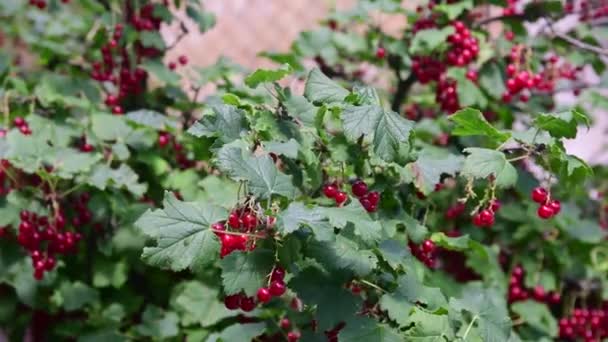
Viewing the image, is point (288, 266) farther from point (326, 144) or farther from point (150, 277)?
point (150, 277)

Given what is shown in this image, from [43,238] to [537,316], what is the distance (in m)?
1.35

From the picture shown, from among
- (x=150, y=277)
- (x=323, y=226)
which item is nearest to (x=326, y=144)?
(x=323, y=226)

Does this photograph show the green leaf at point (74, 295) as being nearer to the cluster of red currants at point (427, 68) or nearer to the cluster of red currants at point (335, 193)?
the cluster of red currants at point (335, 193)

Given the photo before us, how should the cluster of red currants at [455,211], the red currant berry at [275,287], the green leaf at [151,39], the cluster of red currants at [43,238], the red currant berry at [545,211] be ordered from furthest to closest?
the cluster of red currants at [455,211] → the green leaf at [151,39] → the cluster of red currants at [43,238] → the red currant berry at [545,211] → the red currant berry at [275,287]

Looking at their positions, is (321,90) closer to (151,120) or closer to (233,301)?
(233,301)

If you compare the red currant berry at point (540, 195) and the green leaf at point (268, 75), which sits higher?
the green leaf at point (268, 75)

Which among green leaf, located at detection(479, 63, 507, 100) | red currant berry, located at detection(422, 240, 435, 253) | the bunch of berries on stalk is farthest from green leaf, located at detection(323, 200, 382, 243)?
green leaf, located at detection(479, 63, 507, 100)

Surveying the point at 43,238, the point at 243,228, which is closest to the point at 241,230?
the point at 243,228

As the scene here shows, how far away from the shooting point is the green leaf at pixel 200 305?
1911mm

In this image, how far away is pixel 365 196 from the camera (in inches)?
57.4

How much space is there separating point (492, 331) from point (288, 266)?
442mm

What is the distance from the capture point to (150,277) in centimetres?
223

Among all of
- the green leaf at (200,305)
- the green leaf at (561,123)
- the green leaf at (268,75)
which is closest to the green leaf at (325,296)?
the green leaf at (268,75)

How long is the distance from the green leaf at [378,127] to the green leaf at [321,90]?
7cm
